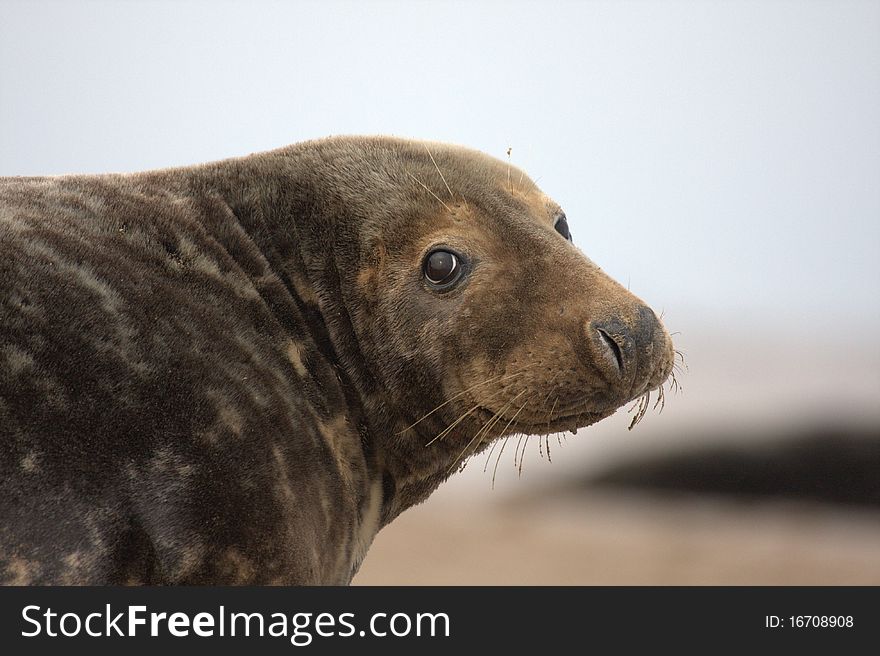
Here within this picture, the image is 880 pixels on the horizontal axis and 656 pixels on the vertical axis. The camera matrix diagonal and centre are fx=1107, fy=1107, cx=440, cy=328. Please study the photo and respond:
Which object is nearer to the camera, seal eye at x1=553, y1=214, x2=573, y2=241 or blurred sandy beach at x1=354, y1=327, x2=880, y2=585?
seal eye at x1=553, y1=214, x2=573, y2=241

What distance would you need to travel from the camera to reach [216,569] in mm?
2852

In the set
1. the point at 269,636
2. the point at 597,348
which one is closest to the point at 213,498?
the point at 269,636

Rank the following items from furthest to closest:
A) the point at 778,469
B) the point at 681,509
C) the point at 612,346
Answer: the point at 778,469, the point at 681,509, the point at 612,346

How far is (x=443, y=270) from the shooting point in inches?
143

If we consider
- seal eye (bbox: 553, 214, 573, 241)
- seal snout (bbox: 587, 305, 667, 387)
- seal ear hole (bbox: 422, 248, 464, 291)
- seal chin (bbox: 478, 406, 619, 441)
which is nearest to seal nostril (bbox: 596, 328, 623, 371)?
seal snout (bbox: 587, 305, 667, 387)

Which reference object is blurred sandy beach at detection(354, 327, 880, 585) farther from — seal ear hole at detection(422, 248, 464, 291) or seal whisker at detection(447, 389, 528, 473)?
seal ear hole at detection(422, 248, 464, 291)

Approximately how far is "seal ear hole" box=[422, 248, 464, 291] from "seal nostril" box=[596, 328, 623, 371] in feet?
1.69

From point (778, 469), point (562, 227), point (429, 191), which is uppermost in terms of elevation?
point (429, 191)

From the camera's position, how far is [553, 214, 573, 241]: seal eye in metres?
4.06

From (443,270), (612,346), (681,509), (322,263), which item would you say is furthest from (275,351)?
(681,509)

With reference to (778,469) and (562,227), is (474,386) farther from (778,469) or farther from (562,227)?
(778,469)

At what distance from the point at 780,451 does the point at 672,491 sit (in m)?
1.38

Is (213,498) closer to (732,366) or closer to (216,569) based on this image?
(216,569)

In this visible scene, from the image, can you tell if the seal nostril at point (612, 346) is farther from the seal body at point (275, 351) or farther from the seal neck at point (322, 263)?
the seal neck at point (322, 263)
